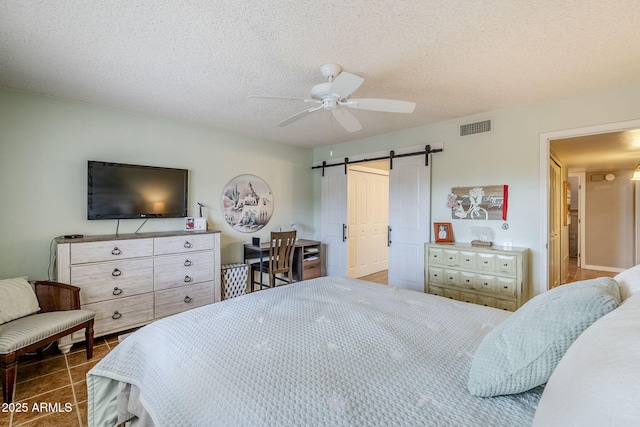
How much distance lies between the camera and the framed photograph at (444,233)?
362cm

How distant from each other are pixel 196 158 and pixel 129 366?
304 cm

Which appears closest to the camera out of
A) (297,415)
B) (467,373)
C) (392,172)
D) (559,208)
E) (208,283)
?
(297,415)

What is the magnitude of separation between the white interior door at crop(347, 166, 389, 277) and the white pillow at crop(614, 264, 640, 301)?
3.89m

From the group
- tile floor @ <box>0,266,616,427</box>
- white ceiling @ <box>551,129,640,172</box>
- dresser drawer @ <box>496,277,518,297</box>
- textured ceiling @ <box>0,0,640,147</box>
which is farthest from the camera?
white ceiling @ <box>551,129,640,172</box>

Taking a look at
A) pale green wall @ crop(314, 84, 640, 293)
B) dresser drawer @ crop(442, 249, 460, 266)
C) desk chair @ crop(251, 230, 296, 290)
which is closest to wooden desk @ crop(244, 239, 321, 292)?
desk chair @ crop(251, 230, 296, 290)

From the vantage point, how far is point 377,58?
84.3 inches

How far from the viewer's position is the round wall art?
13.9ft

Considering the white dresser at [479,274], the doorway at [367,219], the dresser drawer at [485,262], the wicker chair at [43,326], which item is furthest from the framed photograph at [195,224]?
the dresser drawer at [485,262]

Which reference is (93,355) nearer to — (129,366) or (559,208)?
(129,366)

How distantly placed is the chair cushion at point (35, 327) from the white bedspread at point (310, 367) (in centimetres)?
107

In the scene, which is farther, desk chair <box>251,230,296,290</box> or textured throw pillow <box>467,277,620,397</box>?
desk chair <box>251,230,296,290</box>

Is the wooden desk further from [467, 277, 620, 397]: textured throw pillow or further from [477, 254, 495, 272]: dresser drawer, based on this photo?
[467, 277, 620, 397]: textured throw pillow

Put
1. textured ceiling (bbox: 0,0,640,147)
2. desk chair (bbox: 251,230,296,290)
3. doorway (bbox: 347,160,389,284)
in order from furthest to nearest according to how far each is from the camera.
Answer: doorway (bbox: 347,160,389,284) < desk chair (bbox: 251,230,296,290) < textured ceiling (bbox: 0,0,640,147)

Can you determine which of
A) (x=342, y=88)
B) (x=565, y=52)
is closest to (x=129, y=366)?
(x=342, y=88)
